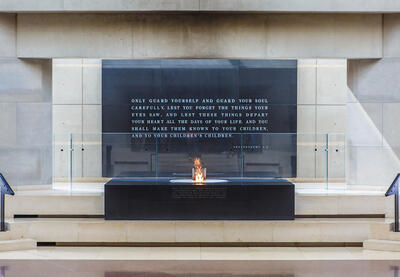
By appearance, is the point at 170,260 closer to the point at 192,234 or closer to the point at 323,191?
the point at 192,234

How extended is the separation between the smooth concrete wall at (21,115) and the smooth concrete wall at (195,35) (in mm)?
306

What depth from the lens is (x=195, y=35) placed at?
44.2 feet

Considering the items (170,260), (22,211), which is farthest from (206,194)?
(22,211)

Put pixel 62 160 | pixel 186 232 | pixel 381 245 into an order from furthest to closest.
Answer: pixel 62 160 < pixel 186 232 < pixel 381 245

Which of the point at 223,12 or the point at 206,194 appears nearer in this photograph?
the point at 206,194

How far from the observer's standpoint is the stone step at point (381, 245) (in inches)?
439

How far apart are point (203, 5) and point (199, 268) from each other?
5979 millimetres

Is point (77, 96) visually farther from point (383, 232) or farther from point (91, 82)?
point (383, 232)

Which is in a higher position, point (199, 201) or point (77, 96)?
point (77, 96)

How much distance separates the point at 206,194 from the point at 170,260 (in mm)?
1872

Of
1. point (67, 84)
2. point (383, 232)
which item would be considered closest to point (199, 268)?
point (383, 232)

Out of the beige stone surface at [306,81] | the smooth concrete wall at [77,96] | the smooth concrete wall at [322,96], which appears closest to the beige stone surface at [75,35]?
the smooth concrete wall at [77,96]

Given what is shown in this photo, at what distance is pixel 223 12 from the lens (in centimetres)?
1334

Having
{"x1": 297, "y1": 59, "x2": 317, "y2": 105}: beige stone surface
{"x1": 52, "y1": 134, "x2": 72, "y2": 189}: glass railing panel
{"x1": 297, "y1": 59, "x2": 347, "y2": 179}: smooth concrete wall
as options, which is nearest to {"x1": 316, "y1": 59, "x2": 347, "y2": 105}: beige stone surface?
{"x1": 297, "y1": 59, "x2": 347, "y2": 179}: smooth concrete wall
